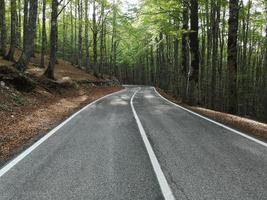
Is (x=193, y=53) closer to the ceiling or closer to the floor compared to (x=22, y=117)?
closer to the ceiling

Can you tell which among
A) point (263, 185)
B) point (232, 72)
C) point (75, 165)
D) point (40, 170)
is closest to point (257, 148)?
point (263, 185)

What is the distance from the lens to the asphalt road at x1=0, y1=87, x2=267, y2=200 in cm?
512

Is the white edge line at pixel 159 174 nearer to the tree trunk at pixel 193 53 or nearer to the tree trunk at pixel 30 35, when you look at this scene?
the tree trunk at pixel 30 35

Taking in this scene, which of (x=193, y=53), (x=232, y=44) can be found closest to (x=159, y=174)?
(x=232, y=44)

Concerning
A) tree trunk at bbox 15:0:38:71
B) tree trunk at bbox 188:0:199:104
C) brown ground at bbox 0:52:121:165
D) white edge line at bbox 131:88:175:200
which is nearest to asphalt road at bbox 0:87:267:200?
white edge line at bbox 131:88:175:200

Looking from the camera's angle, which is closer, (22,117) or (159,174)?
(159,174)

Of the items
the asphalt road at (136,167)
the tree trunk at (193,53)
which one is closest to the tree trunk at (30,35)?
the tree trunk at (193,53)

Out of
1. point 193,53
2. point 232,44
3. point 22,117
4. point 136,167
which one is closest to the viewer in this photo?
point 136,167

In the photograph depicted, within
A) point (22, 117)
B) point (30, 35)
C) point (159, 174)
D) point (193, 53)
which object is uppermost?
point (30, 35)

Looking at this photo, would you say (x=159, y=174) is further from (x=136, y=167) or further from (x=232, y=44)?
(x=232, y=44)

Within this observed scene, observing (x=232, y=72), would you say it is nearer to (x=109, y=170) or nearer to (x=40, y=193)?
(x=109, y=170)

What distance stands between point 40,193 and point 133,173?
172 cm

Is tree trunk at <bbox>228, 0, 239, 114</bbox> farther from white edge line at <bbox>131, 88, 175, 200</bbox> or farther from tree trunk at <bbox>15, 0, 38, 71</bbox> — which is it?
tree trunk at <bbox>15, 0, 38, 71</bbox>

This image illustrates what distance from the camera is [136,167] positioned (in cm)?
645
